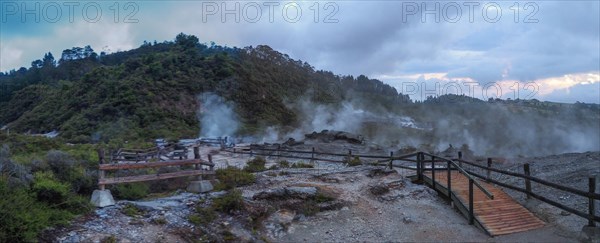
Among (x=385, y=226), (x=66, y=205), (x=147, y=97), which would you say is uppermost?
(x=147, y=97)

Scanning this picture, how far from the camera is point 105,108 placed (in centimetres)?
5341

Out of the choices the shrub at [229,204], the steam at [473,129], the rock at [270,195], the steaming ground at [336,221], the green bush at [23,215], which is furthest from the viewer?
the steam at [473,129]

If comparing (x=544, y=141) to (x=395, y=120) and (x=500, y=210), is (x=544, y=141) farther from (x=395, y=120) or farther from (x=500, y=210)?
(x=500, y=210)

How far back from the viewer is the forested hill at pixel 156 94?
5144cm

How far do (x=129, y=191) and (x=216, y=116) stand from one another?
47.3 m

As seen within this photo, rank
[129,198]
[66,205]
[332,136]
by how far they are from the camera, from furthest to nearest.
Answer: [332,136] → [129,198] → [66,205]

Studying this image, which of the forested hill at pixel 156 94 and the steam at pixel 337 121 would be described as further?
the forested hill at pixel 156 94

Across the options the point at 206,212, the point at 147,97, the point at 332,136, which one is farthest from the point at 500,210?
the point at 147,97

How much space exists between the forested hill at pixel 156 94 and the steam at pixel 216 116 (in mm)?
1032

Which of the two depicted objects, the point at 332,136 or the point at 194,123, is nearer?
the point at 332,136

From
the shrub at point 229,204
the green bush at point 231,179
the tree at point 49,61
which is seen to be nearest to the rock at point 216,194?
the shrub at point 229,204

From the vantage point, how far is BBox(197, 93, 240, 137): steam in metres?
52.3

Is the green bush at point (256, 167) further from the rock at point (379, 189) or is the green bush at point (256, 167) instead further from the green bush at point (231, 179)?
the rock at point (379, 189)

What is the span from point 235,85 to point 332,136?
113ft
